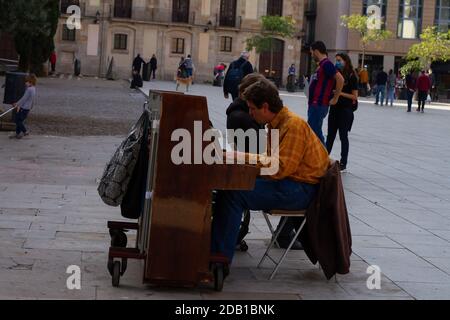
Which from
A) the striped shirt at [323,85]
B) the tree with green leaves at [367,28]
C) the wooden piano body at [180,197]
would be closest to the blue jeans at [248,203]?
the wooden piano body at [180,197]

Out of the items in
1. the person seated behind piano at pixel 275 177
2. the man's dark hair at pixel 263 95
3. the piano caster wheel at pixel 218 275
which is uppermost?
the man's dark hair at pixel 263 95

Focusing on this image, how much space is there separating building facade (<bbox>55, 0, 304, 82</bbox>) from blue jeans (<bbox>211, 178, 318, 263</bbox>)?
56.5m

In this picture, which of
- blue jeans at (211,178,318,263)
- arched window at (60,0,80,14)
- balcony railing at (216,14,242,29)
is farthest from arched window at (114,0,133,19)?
blue jeans at (211,178,318,263)

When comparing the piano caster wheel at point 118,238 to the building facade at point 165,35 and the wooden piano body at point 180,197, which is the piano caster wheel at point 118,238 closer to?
the wooden piano body at point 180,197

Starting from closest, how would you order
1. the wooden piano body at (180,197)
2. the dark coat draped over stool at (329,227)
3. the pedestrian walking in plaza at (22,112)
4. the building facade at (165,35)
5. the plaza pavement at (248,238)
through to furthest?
1. the wooden piano body at (180,197)
2. the plaza pavement at (248,238)
3. the dark coat draped over stool at (329,227)
4. the pedestrian walking in plaza at (22,112)
5. the building facade at (165,35)

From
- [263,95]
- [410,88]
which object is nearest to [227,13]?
[410,88]

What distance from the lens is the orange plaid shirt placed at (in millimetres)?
6730

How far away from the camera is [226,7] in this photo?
2662 inches

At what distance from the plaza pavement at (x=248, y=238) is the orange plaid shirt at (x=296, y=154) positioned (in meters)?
0.76

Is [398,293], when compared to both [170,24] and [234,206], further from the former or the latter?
[170,24]

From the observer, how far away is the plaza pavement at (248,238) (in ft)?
21.1

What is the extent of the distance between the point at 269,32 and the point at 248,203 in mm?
58439

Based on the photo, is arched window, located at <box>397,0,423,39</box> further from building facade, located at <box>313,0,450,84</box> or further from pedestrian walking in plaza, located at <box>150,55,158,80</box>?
pedestrian walking in plaza, located at <box>150,55,158,80</box>

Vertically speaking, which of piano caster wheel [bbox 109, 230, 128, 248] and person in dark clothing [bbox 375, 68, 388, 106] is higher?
Answer: person in dark clothing [bbox 375, 68, 388, 106]
